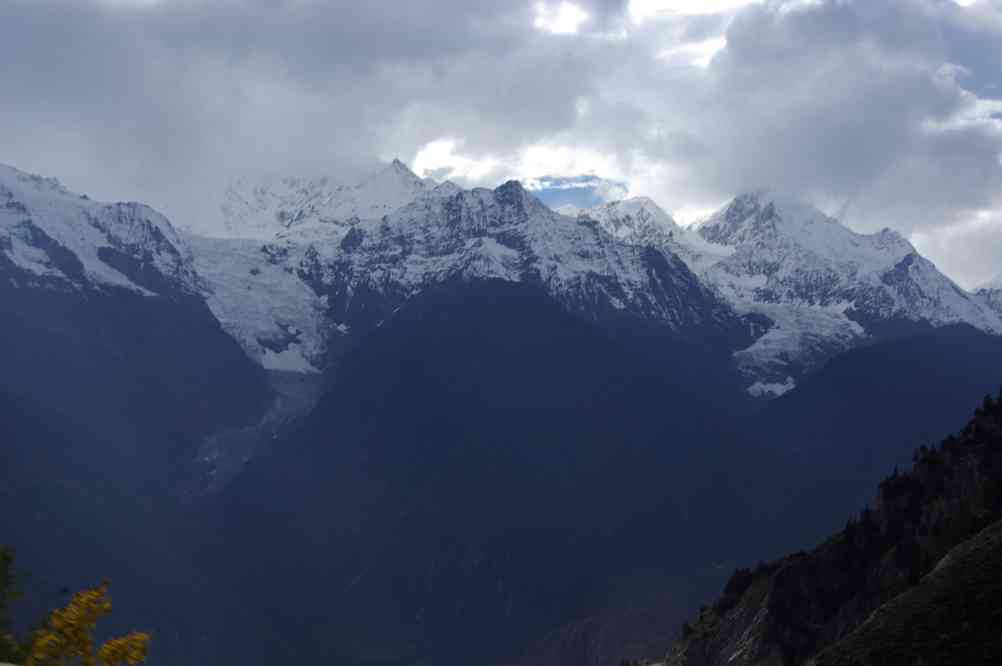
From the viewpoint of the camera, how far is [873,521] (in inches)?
6265

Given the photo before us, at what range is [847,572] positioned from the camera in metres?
154

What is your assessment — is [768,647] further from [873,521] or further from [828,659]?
[828,659]

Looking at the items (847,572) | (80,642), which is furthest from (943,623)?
(847,572)

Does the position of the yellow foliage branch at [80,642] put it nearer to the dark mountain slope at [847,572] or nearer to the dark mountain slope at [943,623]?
the dark mountain slope at [943,623]

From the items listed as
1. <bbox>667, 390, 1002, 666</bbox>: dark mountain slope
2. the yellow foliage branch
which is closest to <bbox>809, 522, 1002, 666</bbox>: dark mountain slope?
the yellow foliage branch

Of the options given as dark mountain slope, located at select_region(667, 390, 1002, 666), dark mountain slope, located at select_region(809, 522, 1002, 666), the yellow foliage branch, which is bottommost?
dark mountain slope, located at select_region(809, 522, 1002, 666)

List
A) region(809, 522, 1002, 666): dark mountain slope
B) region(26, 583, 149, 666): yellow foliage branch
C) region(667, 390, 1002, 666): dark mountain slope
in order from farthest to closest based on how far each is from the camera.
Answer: region(667, 390, 1002, 666): dark mountain slope
region(809, 522, 1002, 666): dark mountain slope
region(26, 583, 149, 666): yellow foliage branch

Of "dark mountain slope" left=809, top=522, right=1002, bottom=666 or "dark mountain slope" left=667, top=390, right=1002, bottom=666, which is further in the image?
"dark mountain slope" left=667, top=390, right=1002, bottom=666

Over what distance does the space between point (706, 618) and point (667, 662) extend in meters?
6.88

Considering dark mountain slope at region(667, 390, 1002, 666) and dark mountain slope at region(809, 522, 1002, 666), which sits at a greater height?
dark mountain slope at region(667, 390, 1002, 666)

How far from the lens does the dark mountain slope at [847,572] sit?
139m

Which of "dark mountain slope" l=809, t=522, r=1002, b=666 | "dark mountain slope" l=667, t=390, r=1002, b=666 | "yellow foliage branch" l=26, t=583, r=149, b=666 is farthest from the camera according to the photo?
"dark mountain slope" l=667, t=390, r=1002, b=666

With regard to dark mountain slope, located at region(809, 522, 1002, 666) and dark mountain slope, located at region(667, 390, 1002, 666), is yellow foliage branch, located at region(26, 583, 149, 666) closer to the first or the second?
dark mountain slope, located at region(809, 522, 1002, 666)

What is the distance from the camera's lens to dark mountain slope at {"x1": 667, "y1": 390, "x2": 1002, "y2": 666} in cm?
13938
